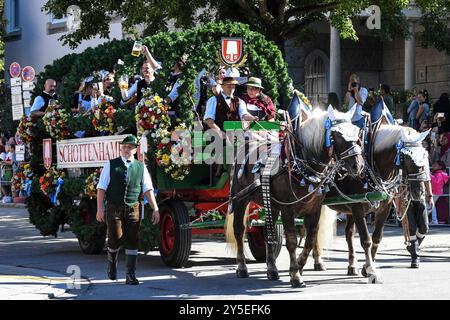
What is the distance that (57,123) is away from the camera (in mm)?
15438

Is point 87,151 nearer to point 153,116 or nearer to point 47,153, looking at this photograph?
point 47,153

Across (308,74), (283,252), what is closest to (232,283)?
(283,252)

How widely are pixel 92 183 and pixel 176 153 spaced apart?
6.48 feet

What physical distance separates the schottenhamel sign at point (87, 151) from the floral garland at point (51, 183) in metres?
0.13

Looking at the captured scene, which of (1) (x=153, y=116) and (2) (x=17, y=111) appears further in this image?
(2) (x=17, y=111)

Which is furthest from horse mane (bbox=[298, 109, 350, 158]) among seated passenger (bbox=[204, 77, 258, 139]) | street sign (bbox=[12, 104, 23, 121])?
street sign (bbox=[12, 104, 23, 121])

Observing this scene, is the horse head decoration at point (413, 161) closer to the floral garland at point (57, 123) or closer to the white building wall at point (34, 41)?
the floral garland at point (57, 123)

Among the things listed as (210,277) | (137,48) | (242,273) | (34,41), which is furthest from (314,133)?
(34,41)

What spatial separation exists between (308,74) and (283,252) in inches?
624

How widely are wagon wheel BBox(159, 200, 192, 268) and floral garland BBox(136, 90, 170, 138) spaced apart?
104 cm

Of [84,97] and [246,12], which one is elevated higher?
[246,12]

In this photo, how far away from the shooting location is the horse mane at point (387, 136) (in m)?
12.1

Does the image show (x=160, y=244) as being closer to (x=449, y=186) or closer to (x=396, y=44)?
(x=449, y=186)
